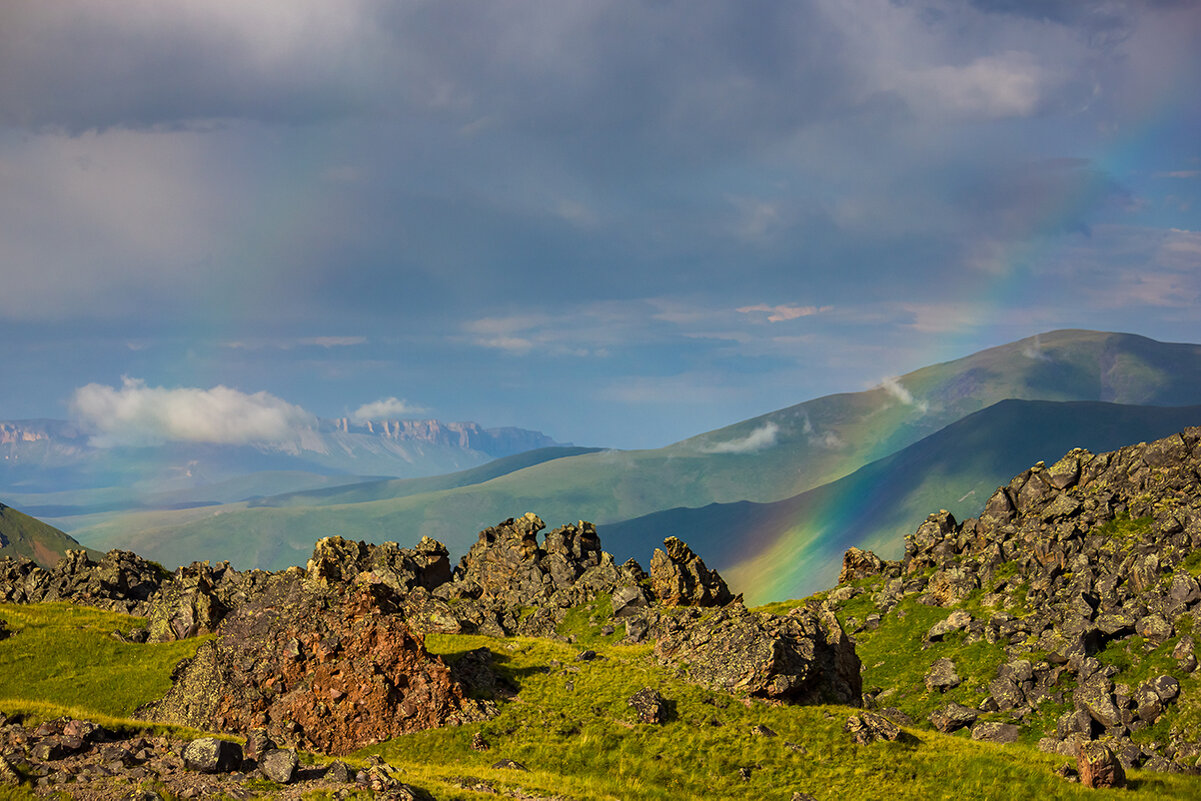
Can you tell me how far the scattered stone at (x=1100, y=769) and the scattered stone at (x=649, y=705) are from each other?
24.6m

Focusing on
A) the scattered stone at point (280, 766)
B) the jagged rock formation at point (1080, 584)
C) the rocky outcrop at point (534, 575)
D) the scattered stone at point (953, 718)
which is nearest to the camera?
the scattered stone at point (280, 766)

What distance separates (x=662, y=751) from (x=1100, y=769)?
24859mm

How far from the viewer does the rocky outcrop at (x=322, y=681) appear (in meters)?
51.8

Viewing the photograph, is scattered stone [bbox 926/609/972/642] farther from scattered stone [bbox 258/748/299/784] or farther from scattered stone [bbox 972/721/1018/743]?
scattered stone [bbox 258/748/299/784]

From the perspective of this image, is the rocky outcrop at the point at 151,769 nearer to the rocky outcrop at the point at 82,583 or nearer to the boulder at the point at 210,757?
the boulder at the point at 210,757

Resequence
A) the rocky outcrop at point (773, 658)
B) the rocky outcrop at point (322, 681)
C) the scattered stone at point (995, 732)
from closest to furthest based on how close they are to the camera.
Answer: the rocky outcrop at point (322, 681), the rocky outcrop at point (773, 658), the scattered stone at point (995, 732)

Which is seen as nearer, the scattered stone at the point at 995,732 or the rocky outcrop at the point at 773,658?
the rocky outcrop at the point at 773,658

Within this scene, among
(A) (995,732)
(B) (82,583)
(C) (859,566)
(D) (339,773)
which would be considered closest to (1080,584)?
(A) (995,732)

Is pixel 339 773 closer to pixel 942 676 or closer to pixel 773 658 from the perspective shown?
pixel 773 658

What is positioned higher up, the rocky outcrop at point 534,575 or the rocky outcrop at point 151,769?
the rocky outcrop at point 151,769

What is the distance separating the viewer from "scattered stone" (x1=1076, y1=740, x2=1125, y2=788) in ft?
142

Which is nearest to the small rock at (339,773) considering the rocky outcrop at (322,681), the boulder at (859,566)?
the rocky outcrop at (322,681)

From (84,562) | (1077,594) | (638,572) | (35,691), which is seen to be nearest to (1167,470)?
(1077,594)

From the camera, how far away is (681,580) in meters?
126
